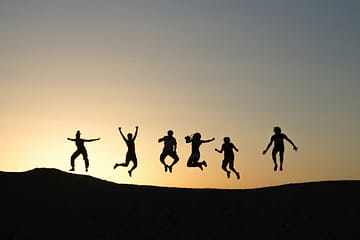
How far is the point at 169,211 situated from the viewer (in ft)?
81.8

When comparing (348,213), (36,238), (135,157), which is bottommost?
(36,238)

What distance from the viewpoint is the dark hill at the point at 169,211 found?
22825 millimetres

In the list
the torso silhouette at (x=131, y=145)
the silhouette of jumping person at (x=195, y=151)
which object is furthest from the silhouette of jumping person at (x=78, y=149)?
the silhouette of jumping person at (x=195, y=151)

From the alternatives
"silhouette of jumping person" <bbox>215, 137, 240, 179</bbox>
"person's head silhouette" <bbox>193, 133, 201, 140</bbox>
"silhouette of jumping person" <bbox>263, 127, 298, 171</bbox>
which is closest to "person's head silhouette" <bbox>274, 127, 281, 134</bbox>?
"silhouette of jumping person" <bbox>263, 127, 298, 171</bbox>

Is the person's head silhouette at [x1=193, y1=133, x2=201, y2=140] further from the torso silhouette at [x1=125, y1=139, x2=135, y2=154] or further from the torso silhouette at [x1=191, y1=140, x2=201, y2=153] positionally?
the torso silhouette at [x1=125, y1=139, x2=135, y2=154]

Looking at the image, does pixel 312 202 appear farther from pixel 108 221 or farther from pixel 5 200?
pixel 5 200

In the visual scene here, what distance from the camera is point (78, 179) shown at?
29438 millimetres

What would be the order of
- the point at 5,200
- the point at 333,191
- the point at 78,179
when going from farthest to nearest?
the point at 78,179 → the point at 333,191 → the point at 5,200

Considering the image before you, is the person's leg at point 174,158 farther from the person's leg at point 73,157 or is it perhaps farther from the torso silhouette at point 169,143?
the person's leg at point 73,157

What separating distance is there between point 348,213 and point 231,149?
6.71m

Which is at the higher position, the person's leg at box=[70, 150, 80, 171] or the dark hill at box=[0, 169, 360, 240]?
the person's leg at box=[70, 150, 80, 171]

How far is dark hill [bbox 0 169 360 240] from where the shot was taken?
22.8 m

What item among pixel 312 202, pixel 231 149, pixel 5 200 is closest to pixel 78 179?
pixel 5 200

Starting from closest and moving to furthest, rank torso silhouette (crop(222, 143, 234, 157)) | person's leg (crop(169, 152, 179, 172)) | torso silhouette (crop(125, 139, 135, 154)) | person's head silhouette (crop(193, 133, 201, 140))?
torso silhouette (crop(222, 143, 234, 157)) < person's head silhouette (crop(193, 133, 201, 140)) < person's leg (crop(169, 152, 179, 172)) < torso silhouette (crop(125, 139, 135, 154))
